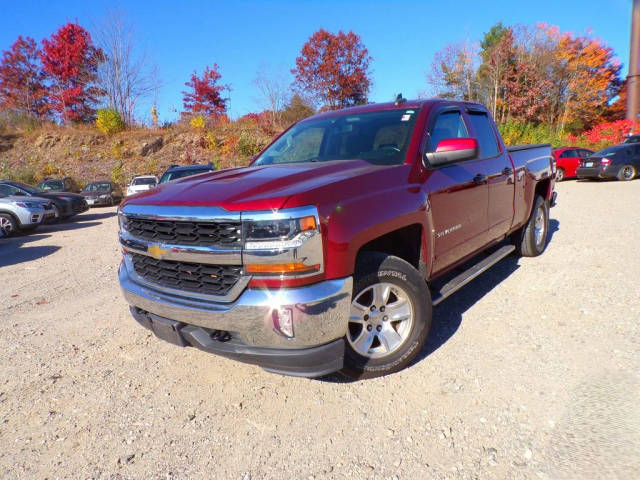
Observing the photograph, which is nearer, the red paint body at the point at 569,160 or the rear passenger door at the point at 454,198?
the rear passenger door at the point at 454,198

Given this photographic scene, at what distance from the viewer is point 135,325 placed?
3.84m

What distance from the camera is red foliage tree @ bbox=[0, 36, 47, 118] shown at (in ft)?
99.6

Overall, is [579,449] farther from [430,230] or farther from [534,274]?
[534,274]

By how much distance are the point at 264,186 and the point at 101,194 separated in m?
19.6

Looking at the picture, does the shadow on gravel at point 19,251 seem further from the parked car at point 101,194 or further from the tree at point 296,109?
the tree at point 296,109

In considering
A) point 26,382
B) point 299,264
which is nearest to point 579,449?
point 299,264

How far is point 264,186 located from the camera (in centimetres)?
236

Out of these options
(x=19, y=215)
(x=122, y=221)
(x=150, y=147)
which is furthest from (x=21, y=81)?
(x=122, y=221)

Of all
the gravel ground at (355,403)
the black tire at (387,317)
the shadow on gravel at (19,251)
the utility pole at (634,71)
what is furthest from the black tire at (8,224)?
the utility pole at (634,71)

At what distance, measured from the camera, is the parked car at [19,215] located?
10266 mm

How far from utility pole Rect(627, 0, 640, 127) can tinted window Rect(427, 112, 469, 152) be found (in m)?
27.9

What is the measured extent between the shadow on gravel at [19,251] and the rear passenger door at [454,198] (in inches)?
291

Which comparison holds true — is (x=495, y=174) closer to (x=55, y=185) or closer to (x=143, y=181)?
(x=143, y=181)

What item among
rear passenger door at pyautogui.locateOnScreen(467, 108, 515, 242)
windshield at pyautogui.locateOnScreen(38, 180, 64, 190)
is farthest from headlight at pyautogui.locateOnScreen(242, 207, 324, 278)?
windshield at pyautogui.locateOnScreen(38, 180, 64, 190)
